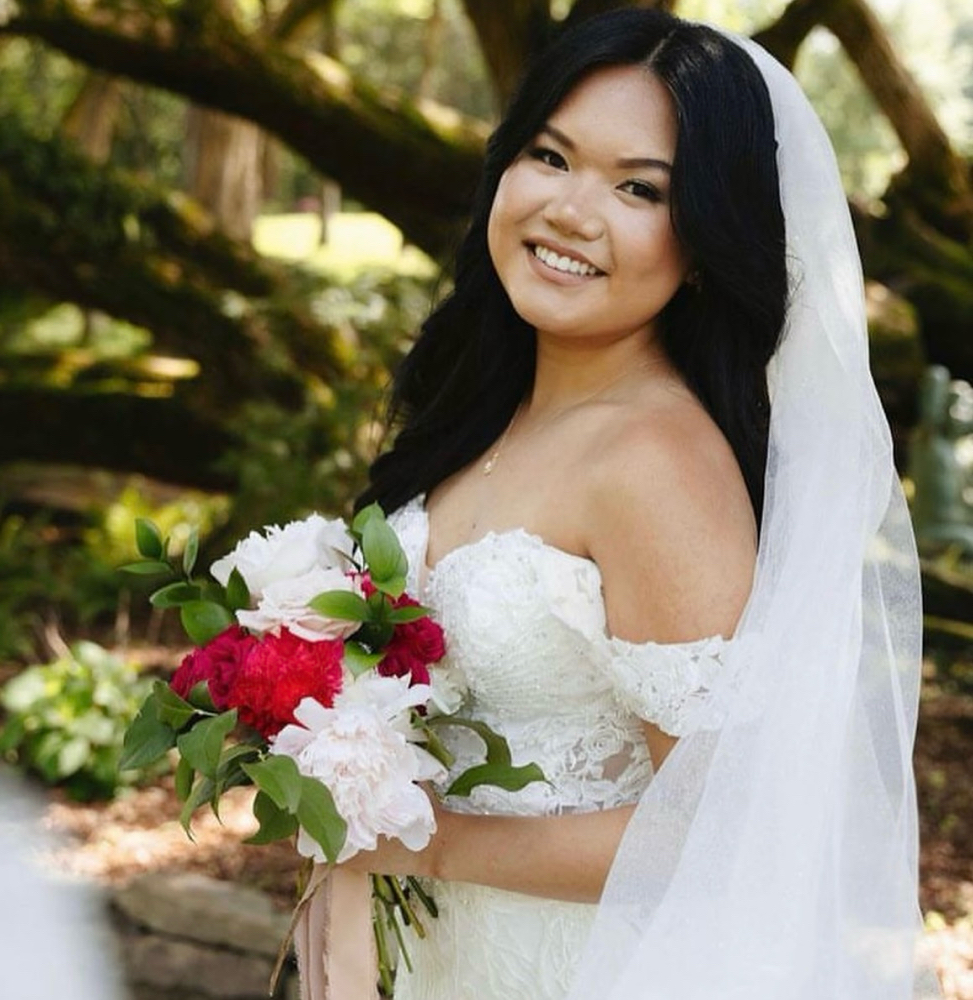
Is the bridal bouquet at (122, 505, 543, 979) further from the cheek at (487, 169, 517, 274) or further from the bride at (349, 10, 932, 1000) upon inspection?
the cheek at (487, 169, 517, 274)

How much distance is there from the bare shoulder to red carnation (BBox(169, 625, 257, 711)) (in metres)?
0.49

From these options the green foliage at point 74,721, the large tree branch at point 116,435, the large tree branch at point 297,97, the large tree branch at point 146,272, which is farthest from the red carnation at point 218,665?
the large tree branch at point 116,435

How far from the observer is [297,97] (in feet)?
24.4

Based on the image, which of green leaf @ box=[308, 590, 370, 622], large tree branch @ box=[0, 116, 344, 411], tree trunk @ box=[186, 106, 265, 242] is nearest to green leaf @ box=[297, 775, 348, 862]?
green leaf @ box=[308, 590, 370, 622]

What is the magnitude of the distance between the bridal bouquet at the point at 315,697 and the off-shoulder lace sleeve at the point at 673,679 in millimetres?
173

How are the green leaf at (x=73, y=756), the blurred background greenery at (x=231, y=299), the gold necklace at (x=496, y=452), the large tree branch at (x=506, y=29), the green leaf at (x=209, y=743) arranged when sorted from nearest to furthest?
the green leaf at (x=209, y=743) < the gold necklace at (x=496, y=452) < the green leaf at (x=73, y=756) < the large tree branch at (x=506, y=29) < the blurred background greenery at (x=231, y=299)

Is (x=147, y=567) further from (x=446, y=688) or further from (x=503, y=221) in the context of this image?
(x=503, y=221)

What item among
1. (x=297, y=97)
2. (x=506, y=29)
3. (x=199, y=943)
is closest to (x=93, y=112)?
(x=297, y=97)

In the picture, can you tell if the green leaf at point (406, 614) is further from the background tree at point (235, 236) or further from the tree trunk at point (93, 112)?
the tree trunk at point (93, 112)

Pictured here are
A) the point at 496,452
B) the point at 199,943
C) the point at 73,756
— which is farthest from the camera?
the point at 73,756

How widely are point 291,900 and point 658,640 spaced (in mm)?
3494

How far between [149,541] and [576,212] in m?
0.77

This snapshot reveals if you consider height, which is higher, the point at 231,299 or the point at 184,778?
the point at 184,778

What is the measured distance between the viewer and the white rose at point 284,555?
2.21 m
